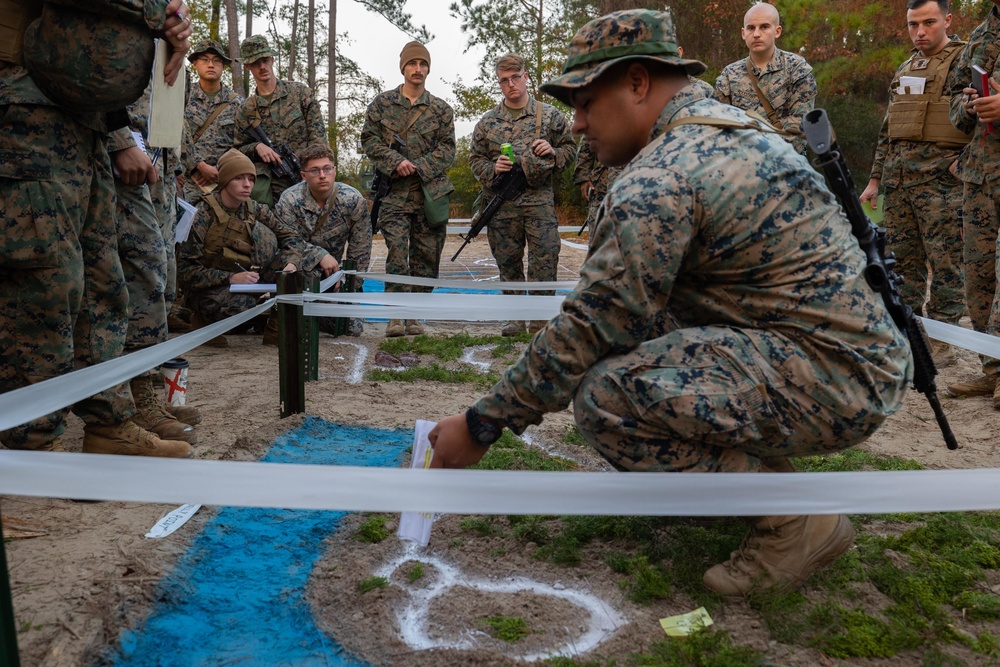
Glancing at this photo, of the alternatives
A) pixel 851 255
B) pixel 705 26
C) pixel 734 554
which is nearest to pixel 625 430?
pixel 734 554

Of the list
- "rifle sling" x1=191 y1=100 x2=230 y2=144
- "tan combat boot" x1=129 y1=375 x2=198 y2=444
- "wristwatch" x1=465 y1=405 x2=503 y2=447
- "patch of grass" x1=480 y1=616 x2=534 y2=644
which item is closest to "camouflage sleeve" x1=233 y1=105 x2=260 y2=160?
"rifle sling" x1=191 y1=100 x2=230 y2=144

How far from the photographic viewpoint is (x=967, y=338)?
10.9 ft

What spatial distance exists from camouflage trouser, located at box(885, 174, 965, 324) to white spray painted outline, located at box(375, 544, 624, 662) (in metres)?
4.21

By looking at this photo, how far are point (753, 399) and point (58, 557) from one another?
219cm

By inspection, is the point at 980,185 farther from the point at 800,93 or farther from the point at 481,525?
the point at 481,525

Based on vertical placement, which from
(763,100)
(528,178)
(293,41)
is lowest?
(528,178)

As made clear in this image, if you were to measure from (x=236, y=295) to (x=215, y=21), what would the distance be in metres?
18.4

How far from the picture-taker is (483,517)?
126 inches

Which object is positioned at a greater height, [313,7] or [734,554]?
[313,7]

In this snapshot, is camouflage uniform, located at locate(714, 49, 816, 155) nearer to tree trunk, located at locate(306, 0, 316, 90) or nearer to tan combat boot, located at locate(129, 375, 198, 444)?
tan combat boot, located at locate(129, 375, 198, 444)

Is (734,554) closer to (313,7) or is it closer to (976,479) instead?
(976,479)

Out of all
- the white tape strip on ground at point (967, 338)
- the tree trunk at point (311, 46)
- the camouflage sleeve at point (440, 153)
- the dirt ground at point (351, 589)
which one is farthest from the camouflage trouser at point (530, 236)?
the tree trunk at point (311, 46)

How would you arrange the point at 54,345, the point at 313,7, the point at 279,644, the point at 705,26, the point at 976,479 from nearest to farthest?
the point at 976,479 → the point at 279,644 → the point at 54,345 → the point at 705,26 → the point at 313,7

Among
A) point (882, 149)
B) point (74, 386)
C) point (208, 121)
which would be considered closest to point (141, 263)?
point (74, 386)
